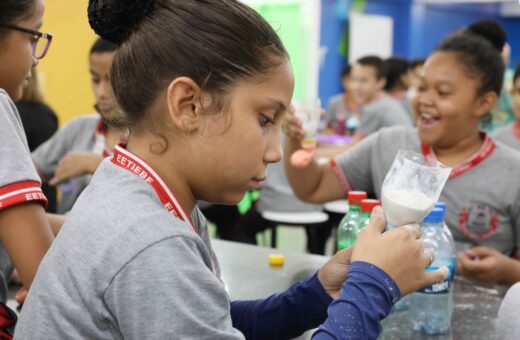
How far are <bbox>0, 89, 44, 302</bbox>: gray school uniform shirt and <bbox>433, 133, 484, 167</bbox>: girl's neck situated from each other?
1.42 m

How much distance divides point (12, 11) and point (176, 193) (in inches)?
26.9

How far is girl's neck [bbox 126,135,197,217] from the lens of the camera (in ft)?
3.37

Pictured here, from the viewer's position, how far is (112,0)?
1.04 metres

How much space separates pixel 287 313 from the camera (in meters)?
1.31

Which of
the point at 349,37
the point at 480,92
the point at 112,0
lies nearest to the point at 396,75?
the point at 349,37

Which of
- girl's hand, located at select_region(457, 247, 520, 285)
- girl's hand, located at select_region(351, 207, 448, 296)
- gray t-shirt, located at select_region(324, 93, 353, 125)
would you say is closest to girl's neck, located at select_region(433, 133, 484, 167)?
girl's hand, located at select_region(457, 247, 520, 285)

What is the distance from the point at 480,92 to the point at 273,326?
1.27m

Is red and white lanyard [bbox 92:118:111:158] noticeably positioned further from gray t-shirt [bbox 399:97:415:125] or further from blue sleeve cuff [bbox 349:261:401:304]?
gray t-shirt [bbox 399:97:415:125]

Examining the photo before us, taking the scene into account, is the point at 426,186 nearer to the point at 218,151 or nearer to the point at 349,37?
the point at 218,151

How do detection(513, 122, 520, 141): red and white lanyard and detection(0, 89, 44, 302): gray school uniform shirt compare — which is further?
detection(513, 122, 520, 141): red and white lanyard

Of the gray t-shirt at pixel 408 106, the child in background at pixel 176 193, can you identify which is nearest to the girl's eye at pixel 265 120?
the child in background at pixel 176 193

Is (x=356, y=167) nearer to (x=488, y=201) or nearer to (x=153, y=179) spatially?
(x=488, y=201)

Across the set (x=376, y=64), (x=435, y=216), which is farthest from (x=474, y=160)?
(x=376, y=64)

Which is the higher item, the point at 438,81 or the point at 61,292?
the point at 438,81
